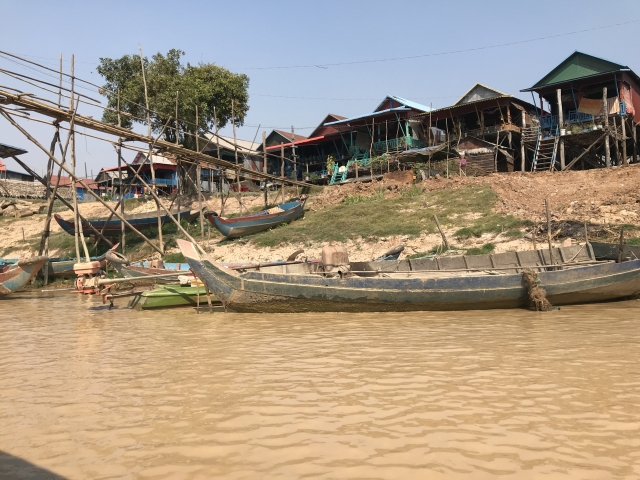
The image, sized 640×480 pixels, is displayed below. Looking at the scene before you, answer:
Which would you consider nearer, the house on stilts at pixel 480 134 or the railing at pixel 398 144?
the house on stilts at pixel 480 134

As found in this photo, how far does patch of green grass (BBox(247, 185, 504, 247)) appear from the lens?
18.0m

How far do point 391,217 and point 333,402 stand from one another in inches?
607

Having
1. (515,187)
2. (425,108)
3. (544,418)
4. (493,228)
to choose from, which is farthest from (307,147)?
(544,418)

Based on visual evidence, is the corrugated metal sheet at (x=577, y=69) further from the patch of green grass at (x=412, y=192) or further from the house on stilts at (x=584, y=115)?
the patch of green grass at (x=412, y=192)

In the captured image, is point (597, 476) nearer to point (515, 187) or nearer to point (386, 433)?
point (386, 433)

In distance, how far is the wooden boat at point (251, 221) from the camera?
69.4 feet

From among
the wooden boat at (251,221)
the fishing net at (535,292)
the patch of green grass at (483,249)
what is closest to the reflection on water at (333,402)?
the fishing net at (535,292)

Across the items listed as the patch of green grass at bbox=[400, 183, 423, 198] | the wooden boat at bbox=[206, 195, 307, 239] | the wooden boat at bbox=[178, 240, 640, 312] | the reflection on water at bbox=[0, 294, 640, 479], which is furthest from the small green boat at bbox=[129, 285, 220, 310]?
the patch of green grass at bbox=[400, 183, 423, 198]

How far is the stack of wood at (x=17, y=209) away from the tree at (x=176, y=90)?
22.8ft

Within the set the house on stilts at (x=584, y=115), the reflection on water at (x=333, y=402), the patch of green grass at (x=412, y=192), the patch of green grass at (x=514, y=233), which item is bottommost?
the reflection on water at (x=333, y=402)

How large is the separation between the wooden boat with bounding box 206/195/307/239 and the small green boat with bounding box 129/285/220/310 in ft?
32.0

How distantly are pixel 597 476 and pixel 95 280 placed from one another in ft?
34.6

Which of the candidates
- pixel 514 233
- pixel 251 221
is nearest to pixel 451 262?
pixel 514 233

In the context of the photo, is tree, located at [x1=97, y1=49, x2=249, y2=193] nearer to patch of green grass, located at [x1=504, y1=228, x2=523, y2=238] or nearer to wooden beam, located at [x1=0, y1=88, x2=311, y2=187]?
wooden beam, located at [x1=0, y1=88, x2=311, y2=187]
